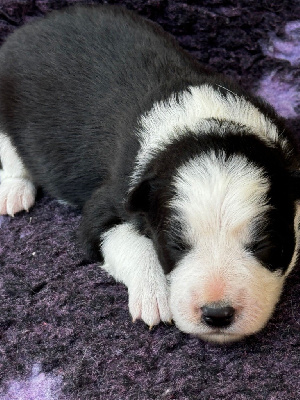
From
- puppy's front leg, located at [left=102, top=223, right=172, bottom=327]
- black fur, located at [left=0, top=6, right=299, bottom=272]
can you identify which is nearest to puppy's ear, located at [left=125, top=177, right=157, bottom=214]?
black fur, located at [left=0, top=6, right=299, bottom=272]

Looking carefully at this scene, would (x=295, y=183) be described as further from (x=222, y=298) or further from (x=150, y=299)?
(x=150, y=299)

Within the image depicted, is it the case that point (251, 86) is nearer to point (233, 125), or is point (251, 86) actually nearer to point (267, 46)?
point (267, 46)

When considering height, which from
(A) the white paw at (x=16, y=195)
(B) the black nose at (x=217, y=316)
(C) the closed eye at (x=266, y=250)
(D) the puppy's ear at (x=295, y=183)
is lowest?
(A) the white paw at (x=16, y=195)

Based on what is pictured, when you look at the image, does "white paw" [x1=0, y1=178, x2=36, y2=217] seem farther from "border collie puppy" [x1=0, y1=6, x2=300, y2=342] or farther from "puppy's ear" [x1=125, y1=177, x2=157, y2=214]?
"puppy's ear" [x1=125, y1=177, x2=157, y2=214]

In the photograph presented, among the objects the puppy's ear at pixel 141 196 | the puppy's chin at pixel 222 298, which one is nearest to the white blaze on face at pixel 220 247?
the puppy's chin at pixel 222 298

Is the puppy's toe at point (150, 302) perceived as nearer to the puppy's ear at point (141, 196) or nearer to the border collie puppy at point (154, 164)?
the border collie puppy at point (154, 164)

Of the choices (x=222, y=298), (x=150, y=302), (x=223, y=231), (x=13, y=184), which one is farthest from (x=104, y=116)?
(x=222, y=298)

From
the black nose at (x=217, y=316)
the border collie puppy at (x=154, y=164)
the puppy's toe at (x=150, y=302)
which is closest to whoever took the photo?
the black nose at (x=217, y=316)
